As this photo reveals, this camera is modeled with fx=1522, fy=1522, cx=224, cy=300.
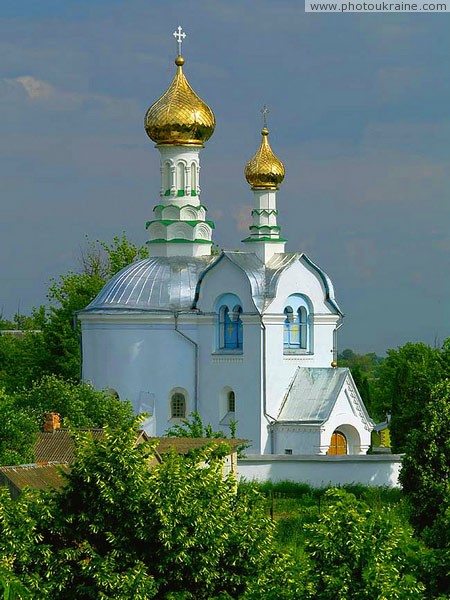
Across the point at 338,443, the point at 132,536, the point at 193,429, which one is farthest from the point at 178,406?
the point at 132,536

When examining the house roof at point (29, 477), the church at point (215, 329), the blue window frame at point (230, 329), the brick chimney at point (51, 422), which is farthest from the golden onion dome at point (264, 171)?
the house roof at point (29, 477)

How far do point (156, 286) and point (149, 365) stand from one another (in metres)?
1.66

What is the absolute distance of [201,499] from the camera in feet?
46.1

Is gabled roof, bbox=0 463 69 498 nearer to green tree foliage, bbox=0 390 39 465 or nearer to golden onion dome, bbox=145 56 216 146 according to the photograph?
green tree foliage, bbox=0 390 39 465

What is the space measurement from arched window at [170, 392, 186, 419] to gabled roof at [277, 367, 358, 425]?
2191 millimetres

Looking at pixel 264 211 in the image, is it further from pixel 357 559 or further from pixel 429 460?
pixel 357 559

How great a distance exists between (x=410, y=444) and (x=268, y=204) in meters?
11.2

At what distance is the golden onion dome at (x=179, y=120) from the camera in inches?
1255

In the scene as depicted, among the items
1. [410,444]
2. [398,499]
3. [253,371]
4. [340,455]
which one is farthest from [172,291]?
[410,444]

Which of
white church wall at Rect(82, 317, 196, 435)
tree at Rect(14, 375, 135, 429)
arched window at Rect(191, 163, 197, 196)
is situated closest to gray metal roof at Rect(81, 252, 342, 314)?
white church wall at Rect(82, 317, 196, 435)

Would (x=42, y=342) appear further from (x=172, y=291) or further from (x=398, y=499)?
(x=398, y=499)

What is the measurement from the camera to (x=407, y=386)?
1277 inches

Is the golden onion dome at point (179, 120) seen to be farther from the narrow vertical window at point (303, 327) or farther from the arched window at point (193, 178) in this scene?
the narrow vertical window at point (303, 327)

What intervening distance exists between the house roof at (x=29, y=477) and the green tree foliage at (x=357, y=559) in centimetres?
466
